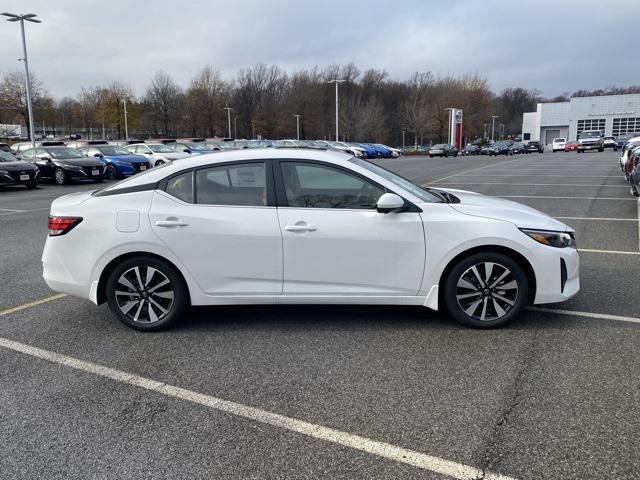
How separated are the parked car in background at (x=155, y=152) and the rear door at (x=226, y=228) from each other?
21.9 metres

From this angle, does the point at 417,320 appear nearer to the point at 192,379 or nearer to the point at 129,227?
the point at 192,379

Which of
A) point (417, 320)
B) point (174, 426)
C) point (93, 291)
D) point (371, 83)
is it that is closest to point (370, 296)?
point (417, 320)

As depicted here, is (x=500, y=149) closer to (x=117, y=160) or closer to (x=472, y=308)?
(x=117, y=160)

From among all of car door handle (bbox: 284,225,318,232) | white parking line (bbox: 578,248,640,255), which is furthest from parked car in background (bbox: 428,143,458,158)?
car door handle (bbox: 284,225,318,232)

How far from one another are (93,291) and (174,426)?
2.01 metres

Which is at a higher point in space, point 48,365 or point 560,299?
point 560,299

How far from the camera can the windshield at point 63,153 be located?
70.2 ft

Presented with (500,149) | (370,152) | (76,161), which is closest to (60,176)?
(76,161)

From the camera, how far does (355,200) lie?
4562 millimetres

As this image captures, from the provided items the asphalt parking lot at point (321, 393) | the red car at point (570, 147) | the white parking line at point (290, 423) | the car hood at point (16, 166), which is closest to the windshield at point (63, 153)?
the car hood at point (16, 166)

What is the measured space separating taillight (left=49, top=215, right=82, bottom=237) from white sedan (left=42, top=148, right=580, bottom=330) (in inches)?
0.5

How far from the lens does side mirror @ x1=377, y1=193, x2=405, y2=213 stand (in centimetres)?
433

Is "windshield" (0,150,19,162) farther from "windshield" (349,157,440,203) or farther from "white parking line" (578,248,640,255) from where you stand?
"white parking line" (578,248,640,255)

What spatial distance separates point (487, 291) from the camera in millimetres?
4551
